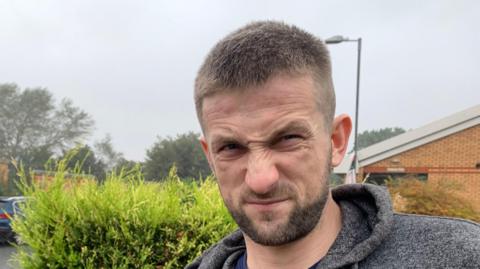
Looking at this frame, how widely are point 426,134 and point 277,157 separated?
49.1 ft

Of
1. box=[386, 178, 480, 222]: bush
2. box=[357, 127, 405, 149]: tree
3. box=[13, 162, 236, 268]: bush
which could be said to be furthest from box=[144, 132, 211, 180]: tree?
box=[13, 162, 236, 268]: bush

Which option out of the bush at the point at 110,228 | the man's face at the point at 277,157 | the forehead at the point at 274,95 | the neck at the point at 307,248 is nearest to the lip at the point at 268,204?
the man's face at the point at 277,157

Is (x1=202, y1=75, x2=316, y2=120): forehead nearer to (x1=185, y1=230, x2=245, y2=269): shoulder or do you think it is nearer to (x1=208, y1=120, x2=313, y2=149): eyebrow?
(x1=208, y1=120, x2=313, y2=149): eyebrow

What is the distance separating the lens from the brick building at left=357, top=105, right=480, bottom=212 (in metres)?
15.0

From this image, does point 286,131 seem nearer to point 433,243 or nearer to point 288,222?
point 288,222

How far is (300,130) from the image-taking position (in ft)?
4.36

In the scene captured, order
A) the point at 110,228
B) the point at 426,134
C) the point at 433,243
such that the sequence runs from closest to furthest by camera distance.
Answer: the point at 433,243 → the point at 110,228 → the point at 426,134

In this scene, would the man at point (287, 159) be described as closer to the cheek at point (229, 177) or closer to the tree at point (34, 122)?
the cheek at point (229, 177)

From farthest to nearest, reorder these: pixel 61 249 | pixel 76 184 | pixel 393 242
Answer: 1. pixel 76 184
2. pixel 61 249
3. pixel 393 242

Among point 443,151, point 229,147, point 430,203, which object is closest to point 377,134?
point 443,151

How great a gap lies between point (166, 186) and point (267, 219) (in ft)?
10.5

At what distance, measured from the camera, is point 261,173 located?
4.25 ft

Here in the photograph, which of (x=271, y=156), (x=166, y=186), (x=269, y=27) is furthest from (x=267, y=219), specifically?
(x=166, y=186)

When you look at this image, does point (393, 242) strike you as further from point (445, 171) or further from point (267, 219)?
point (445, 171)
